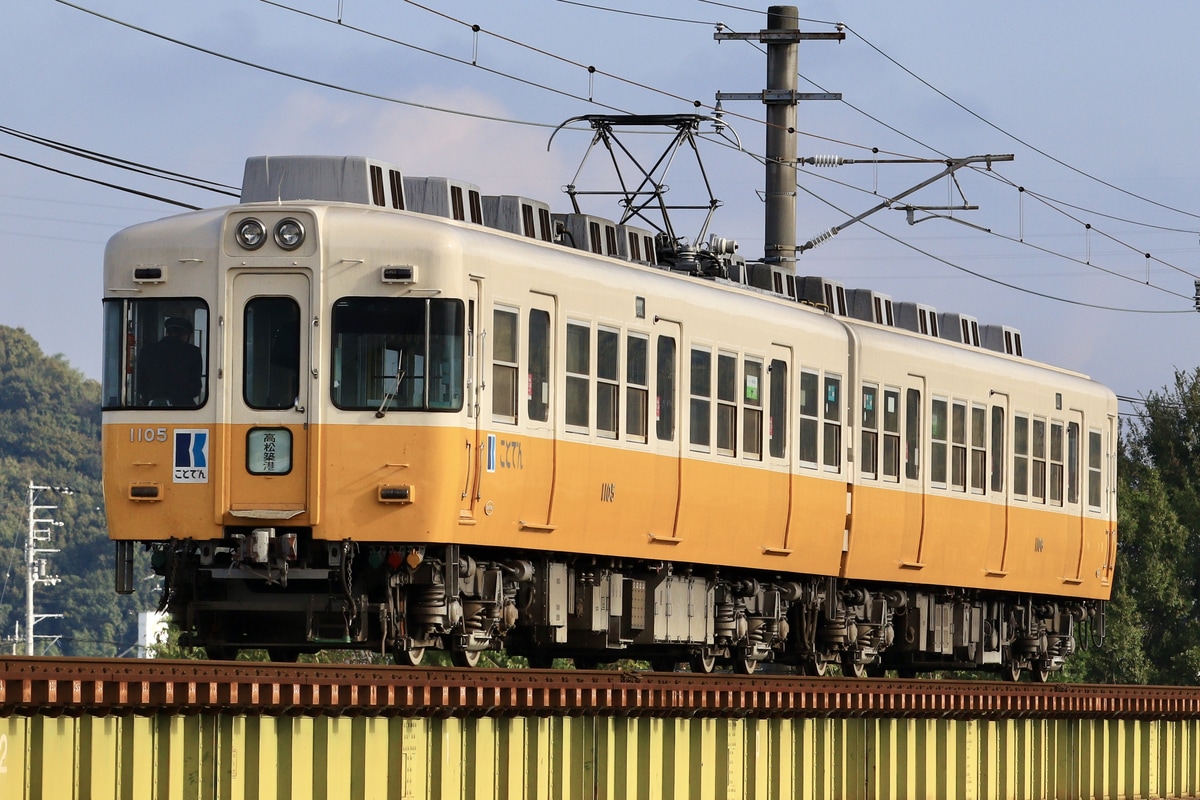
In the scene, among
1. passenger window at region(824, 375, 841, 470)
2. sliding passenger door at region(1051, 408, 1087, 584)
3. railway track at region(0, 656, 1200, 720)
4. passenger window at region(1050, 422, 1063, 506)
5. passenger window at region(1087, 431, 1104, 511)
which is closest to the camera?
railway track at region(0, 656, 1200, 720)

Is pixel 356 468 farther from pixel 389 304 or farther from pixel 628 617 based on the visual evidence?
pixel 628 617

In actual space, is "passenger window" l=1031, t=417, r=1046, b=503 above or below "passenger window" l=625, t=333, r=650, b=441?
below

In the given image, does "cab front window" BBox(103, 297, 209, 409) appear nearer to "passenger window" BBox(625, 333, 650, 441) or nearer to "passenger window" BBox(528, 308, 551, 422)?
"passenger window" BBox(528, 308, 551, 422)

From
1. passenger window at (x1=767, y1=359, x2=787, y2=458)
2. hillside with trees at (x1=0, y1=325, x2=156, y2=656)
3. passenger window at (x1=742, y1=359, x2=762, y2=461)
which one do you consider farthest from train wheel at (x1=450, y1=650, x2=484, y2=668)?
hillside with trees at (x1=0, y1=325, x2=156, y2=656)

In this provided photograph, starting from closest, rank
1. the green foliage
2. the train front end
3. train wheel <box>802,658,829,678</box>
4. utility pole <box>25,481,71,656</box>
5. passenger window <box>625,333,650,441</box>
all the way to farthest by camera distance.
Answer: the train front end → passenger window <box>625,333,650,441</box> → train wheel <box>802,658,829,678</box> → the green foliage → utility pole <box>25,481,71,656</box>

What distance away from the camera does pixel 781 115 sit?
34.4m

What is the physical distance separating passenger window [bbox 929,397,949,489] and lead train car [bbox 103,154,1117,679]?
2.15 metres

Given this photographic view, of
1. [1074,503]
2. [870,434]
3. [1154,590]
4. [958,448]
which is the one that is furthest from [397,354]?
[1154,590]

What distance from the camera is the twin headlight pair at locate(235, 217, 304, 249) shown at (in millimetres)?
19484

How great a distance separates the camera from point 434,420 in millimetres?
19109

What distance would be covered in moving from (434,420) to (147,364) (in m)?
2.40

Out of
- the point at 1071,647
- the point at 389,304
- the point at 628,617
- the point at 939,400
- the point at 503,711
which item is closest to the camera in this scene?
the point at 503,711

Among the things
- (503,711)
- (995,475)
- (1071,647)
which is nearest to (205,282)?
(503,711)

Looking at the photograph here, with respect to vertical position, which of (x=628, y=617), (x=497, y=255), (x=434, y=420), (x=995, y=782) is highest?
(x=497, y=255)
